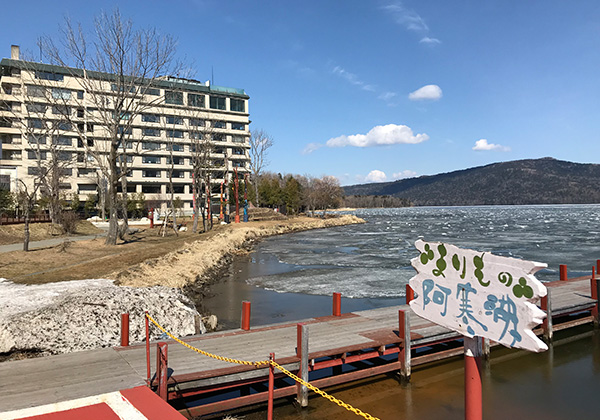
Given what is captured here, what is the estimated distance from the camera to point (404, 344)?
29.2ft

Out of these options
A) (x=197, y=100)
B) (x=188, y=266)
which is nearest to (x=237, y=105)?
(x=197, y=100)

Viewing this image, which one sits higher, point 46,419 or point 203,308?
point 46,419

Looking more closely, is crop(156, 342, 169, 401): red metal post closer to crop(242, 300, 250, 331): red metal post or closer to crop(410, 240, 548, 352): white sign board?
crop(242, 300, 250, 331): red metal post

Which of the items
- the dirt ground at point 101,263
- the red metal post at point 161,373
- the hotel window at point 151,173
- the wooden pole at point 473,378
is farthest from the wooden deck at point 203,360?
the hotel window at point 151,173

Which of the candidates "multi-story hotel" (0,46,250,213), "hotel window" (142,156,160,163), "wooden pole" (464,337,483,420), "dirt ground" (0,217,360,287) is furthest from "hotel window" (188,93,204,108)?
"wooden pole" (464,337,483,420)

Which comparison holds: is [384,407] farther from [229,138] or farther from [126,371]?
[229,138]

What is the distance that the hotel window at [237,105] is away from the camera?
85875mm

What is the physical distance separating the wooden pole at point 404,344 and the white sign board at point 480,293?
187 inches

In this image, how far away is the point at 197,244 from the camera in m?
29.6

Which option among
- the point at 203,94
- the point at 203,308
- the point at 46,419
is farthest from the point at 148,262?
the point at 203,94

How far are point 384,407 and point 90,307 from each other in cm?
785

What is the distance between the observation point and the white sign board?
3.31 m

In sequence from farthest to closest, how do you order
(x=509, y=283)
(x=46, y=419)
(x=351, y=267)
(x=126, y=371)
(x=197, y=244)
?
(x=197, y=244) → (x=351, y=267) → (x=126, y=371) → (x=46, y=419) → (x=509, y=283)

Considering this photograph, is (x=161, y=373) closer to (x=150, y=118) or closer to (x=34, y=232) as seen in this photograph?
(x=34, y=232)
